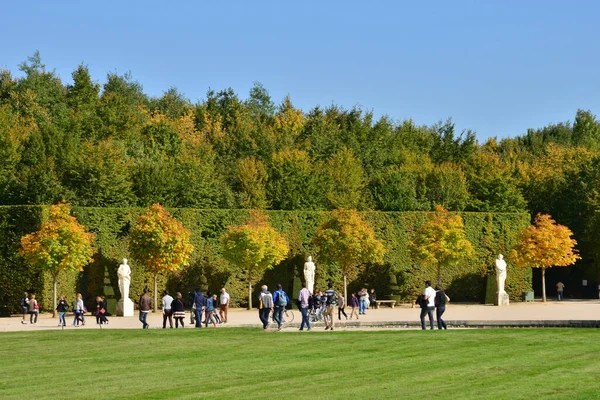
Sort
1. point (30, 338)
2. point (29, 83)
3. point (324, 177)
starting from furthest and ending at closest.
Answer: point (29, 83), point (324, 177), point (30, 338)

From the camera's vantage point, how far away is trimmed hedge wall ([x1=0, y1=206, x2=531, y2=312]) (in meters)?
51.7

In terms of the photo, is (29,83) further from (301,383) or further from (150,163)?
(301,383)

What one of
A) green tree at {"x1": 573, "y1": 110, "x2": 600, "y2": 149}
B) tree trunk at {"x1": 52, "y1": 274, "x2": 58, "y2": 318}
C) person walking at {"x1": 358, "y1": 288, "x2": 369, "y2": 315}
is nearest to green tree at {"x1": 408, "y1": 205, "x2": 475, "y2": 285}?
person walking at {"x1": 358, "y1": 288, "x2": 369, "y2": 315}

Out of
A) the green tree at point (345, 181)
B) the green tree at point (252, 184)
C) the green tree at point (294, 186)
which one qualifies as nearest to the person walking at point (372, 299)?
the green tree at point (345, 181)

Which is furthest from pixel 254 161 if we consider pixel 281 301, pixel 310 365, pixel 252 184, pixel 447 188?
pixel 310 365

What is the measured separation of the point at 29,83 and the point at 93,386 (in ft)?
225

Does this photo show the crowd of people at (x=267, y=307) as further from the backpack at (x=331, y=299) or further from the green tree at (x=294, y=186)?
the green tree at (x=294, y=186)

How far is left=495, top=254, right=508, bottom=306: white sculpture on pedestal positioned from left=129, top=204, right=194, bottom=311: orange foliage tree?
750 inches

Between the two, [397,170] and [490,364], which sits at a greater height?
[397,170]

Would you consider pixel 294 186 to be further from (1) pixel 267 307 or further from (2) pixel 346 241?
(1) pixel 267 307

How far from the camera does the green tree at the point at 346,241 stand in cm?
5756

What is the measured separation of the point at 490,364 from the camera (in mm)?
22062

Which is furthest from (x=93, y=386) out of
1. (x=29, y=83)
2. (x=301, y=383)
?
(x=29, y=83)

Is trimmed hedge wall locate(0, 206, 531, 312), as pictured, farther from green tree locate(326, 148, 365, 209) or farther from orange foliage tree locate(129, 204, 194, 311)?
green tree locate(326, 148, 365, 209)
